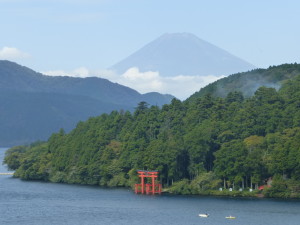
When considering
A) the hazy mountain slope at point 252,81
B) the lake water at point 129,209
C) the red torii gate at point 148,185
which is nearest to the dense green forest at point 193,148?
the red torii gate at point 148,185

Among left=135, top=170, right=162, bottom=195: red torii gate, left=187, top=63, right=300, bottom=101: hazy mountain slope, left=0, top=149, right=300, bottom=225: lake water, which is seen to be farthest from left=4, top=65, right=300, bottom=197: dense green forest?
left=187, top=63, right=300, bottom=101: hazy mountain slope

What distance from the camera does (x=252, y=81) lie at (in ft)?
568

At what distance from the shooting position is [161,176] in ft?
356

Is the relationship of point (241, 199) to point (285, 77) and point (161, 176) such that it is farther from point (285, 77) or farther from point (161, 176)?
point (285, 77)

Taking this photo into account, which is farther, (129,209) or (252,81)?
(252,81)

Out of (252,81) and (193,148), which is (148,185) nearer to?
(193,148)

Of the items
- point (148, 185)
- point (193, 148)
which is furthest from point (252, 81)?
point (148, 185)

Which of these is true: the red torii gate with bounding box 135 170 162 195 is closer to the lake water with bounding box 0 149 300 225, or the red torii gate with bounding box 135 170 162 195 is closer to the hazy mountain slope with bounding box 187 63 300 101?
the lake water with bounding box 0 149 300 225

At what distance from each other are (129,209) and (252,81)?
89859 millimetres

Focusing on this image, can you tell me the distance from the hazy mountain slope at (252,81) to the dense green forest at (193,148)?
3435cm

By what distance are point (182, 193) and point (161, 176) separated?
16.8 feet

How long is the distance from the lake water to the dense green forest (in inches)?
204

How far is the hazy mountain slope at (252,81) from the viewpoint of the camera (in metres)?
164

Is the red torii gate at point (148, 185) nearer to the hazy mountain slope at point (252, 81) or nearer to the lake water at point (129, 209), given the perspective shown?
the lake water at point (129, 209)
